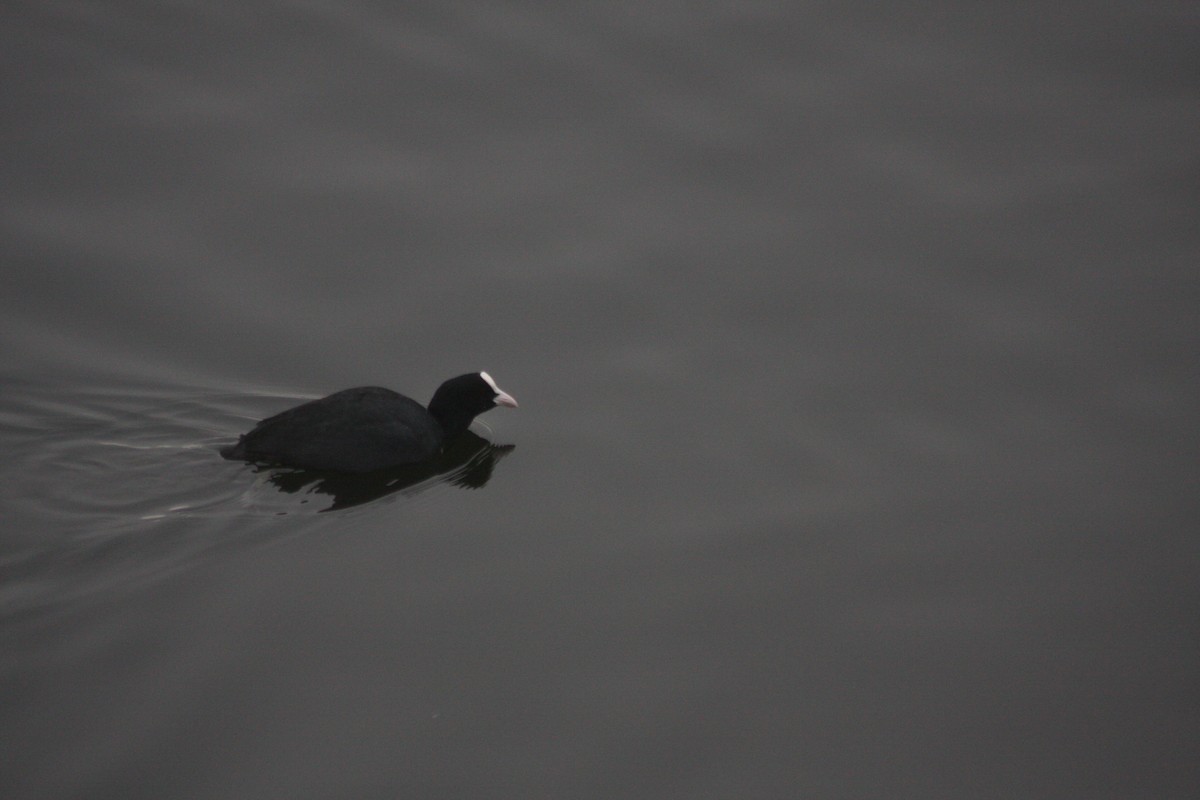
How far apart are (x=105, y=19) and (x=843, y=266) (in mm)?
6203

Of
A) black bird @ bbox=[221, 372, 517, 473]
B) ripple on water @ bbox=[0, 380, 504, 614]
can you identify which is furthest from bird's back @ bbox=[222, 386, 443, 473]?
ripple on water @ bbox=[0, 380, 504, 614]

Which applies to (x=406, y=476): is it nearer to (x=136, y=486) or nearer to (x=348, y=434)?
(x=348, y=434)

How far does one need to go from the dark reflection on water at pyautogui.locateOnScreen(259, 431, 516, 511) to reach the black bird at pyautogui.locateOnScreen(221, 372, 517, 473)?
0.06 m

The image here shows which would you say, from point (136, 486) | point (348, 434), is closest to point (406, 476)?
point (348, 434)

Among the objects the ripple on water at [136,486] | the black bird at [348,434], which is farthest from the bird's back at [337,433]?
the ripple on water at [136,486]

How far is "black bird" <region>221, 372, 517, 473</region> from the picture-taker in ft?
26.6

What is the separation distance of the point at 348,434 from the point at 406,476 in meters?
0.47

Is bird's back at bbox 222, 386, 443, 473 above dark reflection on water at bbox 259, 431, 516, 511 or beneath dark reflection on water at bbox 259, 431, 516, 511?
above

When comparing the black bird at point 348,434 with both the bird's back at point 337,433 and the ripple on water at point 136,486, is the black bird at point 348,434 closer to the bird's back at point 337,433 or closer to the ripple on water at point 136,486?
the bird's back at point 337,433

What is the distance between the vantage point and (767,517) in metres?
7.80

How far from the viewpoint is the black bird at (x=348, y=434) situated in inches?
319

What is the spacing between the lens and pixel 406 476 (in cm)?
841

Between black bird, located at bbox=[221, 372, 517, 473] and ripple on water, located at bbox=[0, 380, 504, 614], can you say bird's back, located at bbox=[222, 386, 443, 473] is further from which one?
ripple on water, located at bbox=[0, 380, 504, 614]

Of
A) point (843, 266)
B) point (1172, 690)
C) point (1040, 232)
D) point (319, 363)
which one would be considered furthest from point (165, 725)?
point (1040, 232)
